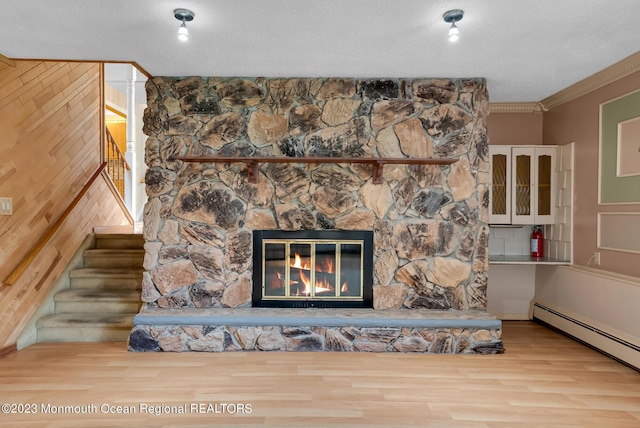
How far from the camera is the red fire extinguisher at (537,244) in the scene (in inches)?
158

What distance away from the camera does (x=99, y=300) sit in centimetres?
357

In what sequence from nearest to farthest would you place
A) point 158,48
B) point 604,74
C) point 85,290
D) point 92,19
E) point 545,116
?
point 92,19 < point 158,48 < point 604,74 < point 85,290 < point 545,116

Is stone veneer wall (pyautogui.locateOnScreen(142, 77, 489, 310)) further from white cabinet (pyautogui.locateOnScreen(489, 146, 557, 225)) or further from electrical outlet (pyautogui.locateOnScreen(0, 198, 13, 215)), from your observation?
electrical outlet (pyautogui.locateOnScreen(0, 198, 13, 215))

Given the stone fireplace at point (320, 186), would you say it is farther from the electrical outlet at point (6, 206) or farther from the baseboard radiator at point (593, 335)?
the electrical outlet at point (6, 206)

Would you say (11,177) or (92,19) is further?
(11,177)

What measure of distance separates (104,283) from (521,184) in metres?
4.37

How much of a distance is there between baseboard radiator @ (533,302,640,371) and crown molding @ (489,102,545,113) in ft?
6.90

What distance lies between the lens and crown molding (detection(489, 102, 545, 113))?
13.5 ft

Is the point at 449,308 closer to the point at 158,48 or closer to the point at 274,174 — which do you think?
the point at 274,174

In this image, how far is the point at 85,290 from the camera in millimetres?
3785

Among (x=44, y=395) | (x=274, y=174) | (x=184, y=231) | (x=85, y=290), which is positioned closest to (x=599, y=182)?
(x=274, y=174)

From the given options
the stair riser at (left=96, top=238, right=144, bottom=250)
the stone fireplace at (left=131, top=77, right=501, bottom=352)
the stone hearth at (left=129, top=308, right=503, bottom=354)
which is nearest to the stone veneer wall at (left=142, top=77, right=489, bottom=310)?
the stone fireplace at (left=131, top=77, right=501, bottom=352)

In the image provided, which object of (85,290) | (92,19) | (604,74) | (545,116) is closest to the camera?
(92,19)

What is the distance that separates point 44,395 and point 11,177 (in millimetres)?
1890
